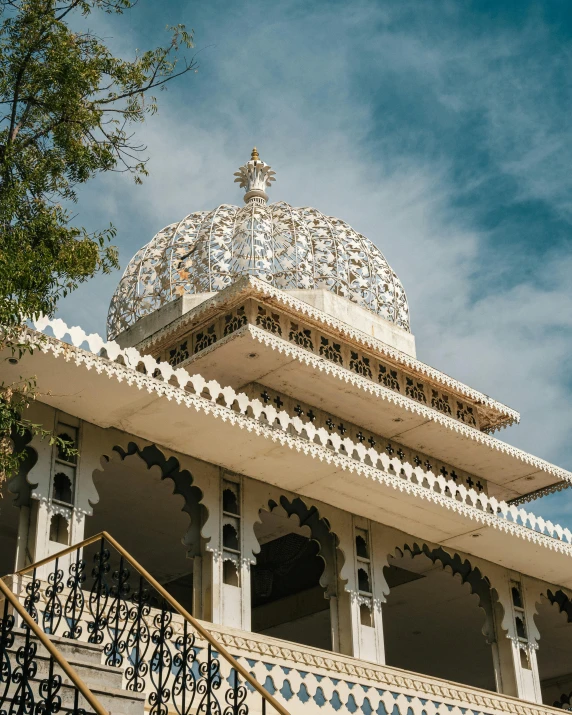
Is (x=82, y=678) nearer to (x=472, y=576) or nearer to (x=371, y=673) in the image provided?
(x=371, y=673)

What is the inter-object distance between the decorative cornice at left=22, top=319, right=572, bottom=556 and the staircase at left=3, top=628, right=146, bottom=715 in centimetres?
321

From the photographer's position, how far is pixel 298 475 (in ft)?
47.2

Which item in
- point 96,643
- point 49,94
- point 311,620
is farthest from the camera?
point 311,620

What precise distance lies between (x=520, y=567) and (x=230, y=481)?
6027 millimetres

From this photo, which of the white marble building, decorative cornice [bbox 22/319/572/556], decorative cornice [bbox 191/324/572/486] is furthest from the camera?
decorative cornice [bbox 191/324/572/486]

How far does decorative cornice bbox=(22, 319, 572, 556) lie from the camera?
11.7 metres

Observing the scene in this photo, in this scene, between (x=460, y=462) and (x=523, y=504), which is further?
(x=523, y=504)

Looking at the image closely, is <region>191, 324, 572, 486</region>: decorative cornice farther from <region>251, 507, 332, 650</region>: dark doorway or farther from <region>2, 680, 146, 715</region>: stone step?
<region>2, 680, 146, 715</region>: stone step

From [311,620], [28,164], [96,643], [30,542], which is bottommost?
[96,643]

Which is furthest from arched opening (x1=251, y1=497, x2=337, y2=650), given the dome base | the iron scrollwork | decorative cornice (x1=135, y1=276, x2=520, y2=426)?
the iron scrollwork

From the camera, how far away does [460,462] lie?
2033 cm

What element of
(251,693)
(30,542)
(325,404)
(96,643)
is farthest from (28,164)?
(325,404)

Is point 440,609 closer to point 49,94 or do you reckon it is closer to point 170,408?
point 170,408

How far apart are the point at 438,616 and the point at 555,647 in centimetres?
290
